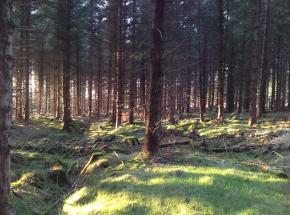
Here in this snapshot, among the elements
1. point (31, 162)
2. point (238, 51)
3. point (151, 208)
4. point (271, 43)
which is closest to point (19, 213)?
point (151, 208)

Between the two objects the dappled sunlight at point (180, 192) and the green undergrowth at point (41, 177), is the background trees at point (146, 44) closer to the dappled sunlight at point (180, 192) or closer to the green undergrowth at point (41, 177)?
the green undergrowth at point (41, 177)

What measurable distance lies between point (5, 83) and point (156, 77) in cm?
538

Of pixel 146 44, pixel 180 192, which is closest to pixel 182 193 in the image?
pixel 180 192

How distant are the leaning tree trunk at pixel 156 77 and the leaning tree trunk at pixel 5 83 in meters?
5.22

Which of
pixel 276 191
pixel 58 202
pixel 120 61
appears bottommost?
pixel 58 202

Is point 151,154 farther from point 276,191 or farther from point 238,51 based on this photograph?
point 238,51

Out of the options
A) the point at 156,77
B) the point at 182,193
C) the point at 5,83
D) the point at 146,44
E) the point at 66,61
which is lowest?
the point at 182,193

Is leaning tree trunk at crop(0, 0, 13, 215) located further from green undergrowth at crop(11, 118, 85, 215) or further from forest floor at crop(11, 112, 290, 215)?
green undergrowth at crop(11, 118, 85, 215)

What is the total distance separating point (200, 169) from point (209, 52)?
3377 centimetres

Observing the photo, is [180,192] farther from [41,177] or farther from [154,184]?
[41,177]

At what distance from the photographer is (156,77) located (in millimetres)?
11055

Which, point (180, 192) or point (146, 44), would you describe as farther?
point (146, 44)

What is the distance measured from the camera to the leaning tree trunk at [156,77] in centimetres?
1105

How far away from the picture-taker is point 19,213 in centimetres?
847
